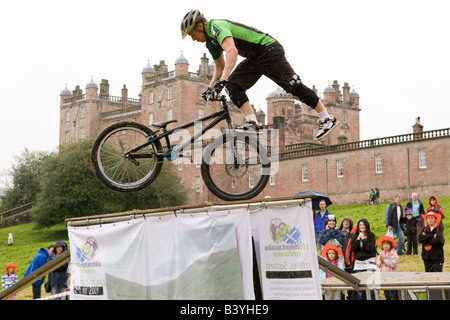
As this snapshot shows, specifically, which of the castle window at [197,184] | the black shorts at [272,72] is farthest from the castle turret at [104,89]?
Answer: the black shorts at [272,72]

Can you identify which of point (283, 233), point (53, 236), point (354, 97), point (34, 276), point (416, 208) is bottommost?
point (53, 236)

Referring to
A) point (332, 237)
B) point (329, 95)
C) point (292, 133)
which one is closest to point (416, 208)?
point (332, 237)

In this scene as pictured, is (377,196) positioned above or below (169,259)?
above

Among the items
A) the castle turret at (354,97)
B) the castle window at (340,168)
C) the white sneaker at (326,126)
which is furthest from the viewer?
the castle turret at (354,97)

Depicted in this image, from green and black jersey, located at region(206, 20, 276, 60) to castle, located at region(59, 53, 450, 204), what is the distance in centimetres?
3950

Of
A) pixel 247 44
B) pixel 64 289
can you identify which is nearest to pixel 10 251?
pixel 64 289

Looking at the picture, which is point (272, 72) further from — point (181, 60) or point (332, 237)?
point (181, 60)

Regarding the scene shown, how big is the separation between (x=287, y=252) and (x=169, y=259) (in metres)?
1.67

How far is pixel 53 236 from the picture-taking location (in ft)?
247

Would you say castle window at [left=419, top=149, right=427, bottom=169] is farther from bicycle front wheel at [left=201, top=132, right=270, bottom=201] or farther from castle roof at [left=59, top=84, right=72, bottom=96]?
castle roof at [left=59, top=84, right=72, bottom=96]

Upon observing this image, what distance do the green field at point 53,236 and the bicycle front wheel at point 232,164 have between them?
12.5m

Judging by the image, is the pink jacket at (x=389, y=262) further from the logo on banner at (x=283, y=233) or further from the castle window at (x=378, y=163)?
the castle window at (x=378, y=163)

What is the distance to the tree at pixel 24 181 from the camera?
98.8 metres

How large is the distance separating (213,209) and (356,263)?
6.81m
